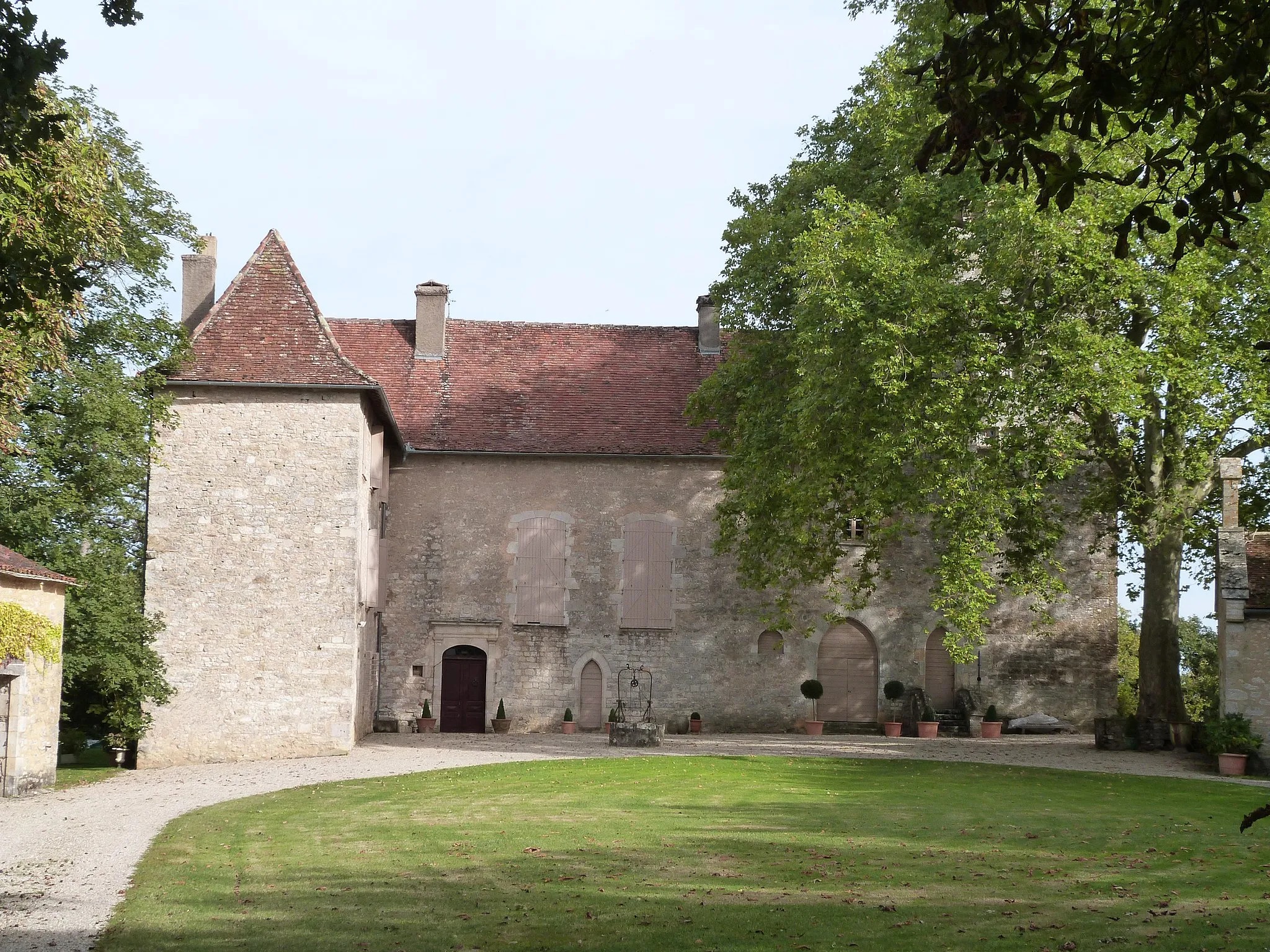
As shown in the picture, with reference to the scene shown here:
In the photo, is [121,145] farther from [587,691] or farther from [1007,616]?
[1007,616]

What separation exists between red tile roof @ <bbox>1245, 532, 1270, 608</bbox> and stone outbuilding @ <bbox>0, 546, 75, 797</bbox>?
16542 millimetres

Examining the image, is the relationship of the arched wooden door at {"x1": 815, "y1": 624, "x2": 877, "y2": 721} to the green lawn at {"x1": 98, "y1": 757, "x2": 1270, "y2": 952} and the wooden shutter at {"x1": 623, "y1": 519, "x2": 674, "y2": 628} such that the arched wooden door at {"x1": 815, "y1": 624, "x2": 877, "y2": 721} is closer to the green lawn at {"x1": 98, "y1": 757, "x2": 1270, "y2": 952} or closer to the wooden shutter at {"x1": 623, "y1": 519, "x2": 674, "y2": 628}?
the wooden shutter at {"x1": 623, "y1": 519, "x2": 674, "y2": 628}

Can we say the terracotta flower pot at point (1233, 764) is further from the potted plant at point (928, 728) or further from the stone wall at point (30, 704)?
the stone wall at point (30, 704)

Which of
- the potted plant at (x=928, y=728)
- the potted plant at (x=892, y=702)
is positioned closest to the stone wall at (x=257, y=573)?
the potted plant at (x=892, y=702)

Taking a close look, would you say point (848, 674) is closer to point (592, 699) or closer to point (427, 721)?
point (592, 699)

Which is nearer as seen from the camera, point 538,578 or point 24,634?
point 24,634

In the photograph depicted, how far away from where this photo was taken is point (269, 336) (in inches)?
842

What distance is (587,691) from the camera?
25.2 metres

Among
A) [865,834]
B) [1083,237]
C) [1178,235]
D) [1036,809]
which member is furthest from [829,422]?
[1178,235]

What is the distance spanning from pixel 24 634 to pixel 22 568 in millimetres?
851

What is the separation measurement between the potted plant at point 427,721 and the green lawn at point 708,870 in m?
8.93

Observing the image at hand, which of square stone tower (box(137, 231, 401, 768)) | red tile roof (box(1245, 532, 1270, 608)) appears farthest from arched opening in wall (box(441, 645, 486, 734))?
red tile roof (box(1245, 532, 1270, 608))

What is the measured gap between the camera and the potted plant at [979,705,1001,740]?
2462 cm

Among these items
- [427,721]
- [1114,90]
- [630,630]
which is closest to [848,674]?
[630,630]
